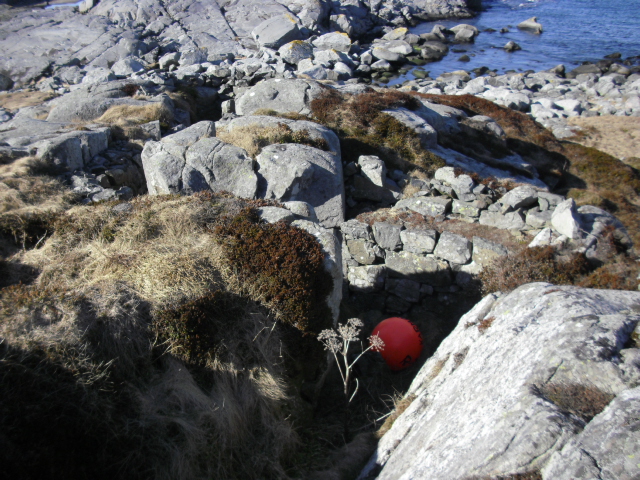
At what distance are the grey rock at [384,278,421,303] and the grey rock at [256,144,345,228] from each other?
292 cm

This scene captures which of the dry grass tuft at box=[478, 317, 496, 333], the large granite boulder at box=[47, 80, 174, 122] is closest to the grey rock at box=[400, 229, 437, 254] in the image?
the dry grass tuft at box=[478, 317, 496, 333]

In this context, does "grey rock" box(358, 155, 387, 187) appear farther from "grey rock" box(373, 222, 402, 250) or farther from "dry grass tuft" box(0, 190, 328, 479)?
"dry grass tuft" box(0, 190, 328, 479)

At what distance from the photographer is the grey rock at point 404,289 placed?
10.1 m

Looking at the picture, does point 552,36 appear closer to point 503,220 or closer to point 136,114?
point 503,220

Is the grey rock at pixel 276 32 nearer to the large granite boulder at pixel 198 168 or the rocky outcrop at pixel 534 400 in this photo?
the large granite boulder at pixel 198 168

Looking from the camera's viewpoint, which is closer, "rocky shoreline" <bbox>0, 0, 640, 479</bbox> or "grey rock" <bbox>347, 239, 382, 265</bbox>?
"rocky shoreline" <bbox>0, 0, 640, 479</bbox>

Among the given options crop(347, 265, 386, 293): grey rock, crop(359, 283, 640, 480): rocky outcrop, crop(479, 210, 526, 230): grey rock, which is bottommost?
crop(347, 265, 386, 293): grey rock

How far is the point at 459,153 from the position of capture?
686 inches

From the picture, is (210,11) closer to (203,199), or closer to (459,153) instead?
(459,153)

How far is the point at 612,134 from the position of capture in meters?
22.9

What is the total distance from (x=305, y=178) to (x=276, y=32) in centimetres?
3682

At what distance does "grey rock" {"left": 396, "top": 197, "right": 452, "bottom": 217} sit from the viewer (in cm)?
1170

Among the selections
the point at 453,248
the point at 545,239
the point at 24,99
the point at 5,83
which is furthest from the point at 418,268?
the point at 5,83

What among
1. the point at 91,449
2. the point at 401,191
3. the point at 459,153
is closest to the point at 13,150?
the point at 91,449
